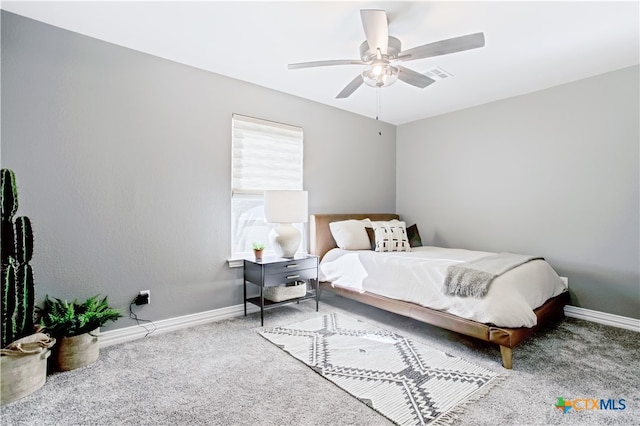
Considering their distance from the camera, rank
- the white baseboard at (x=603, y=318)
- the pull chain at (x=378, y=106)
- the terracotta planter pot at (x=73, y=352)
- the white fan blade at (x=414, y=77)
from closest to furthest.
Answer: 1. the terracotta planter pot at (x=73, y=352)
2. the white fan blade at (x=414, y=77)
3. the white baseboard at (x=603, y=318)
4. the pull chain at (x=378, y=106)

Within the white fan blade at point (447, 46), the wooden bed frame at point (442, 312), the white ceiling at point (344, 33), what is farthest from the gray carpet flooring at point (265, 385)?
the white ceiling at point (344, 33)

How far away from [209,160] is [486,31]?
2.59m

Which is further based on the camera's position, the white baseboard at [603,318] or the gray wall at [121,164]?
the white baseboard at [603,318]

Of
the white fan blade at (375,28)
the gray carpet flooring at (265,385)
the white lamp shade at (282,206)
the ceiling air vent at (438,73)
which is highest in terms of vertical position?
the ceiling air vent at (438,73)

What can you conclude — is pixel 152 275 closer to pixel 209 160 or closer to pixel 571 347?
pixel 209 160

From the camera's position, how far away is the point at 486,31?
2381 mm

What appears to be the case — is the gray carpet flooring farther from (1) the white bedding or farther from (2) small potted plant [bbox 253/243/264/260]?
(2) small potted plant [bbox 253/243/264/260]

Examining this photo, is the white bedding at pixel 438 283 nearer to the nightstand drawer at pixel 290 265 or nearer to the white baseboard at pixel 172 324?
the nightstand drawer at pixel 290 265

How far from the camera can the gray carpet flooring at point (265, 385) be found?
1.65 meters

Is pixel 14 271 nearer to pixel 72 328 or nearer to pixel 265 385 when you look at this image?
pixel 72 328

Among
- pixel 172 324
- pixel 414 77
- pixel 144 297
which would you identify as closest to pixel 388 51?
pixel 414 77

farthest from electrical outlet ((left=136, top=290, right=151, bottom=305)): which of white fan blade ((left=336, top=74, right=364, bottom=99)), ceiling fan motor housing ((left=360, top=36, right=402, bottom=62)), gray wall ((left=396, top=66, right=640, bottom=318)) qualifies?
gray wall ((left=396, top=66, right=640, bottom=318))

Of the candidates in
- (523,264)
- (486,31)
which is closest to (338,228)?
(523,264)

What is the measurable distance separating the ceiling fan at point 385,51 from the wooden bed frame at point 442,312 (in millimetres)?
1802
